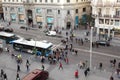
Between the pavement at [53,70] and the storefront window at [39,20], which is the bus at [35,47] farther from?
the storefront window at [39,20]

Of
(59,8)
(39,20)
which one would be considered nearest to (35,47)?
(59,8)

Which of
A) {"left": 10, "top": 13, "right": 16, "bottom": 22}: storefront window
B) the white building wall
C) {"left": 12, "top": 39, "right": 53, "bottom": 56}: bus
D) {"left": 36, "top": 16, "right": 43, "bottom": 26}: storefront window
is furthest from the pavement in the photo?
{"left": 10, "top": 13, "right": 16, "bottom": 22}: storefront window

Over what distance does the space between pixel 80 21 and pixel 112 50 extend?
2507 centimetres

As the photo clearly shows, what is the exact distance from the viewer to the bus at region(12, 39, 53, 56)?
→ 46.9 meters

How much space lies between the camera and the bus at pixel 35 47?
46.9m

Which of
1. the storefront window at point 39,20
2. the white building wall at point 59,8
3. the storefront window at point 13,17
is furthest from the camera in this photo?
the storefront window at point 13,17

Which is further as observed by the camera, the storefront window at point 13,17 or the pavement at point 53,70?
the storefront window at point 13,17

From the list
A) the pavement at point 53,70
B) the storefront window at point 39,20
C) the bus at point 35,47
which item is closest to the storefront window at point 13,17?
the storefront window at point 39,20

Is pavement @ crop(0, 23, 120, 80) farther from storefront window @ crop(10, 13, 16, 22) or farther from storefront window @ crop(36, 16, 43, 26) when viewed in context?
storefront window @ crop(10, 13, 16, 22)

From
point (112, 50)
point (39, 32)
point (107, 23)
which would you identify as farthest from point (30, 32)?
point (112, 50)

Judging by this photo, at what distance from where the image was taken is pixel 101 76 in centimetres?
3778

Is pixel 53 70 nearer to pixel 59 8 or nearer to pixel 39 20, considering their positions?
pixel 59 8

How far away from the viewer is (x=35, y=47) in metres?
47.7

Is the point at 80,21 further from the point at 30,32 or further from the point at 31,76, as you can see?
the point at 31,76
